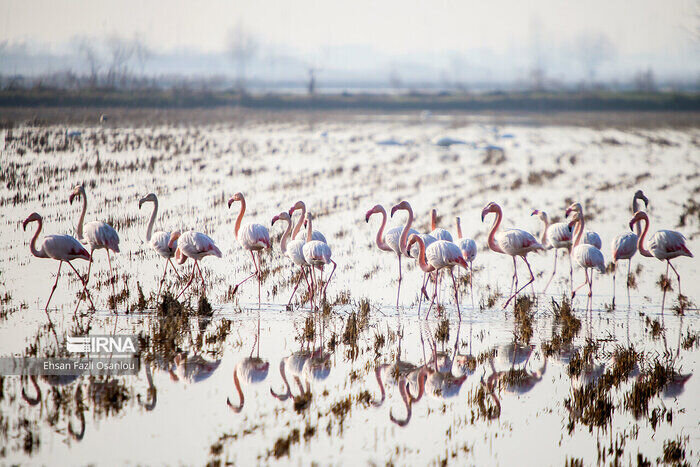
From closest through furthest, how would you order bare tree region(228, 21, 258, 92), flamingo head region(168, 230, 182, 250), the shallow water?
the shallow water, flamingo head region(168, 230, 182, 250), bare tree region(228, 21, 258, 92)

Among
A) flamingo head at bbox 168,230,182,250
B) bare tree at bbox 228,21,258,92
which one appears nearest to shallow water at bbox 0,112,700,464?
flamingo head at bbox 168,230,182,250

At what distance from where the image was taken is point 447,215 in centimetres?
1501

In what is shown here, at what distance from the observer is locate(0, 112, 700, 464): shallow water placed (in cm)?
478

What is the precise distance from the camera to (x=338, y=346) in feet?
22.8

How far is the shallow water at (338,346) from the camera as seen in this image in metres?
4.78

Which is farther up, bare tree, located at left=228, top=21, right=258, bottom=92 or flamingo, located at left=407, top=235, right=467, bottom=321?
bare tree, located at left=228, top=21, right=258, bottom=92

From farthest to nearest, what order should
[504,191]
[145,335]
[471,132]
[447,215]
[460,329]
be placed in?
1. [471,132]
2. [504,191]
3. [447,215]
4. [460,329]
5. [145,335]

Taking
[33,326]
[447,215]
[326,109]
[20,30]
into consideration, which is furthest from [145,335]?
[326,109]

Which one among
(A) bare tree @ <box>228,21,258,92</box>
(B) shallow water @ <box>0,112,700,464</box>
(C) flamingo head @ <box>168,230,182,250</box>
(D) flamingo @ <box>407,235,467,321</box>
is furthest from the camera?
(A) bare tree @ <box>228,21,258,92</box>

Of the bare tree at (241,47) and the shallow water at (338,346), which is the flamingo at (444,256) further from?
the bare tree at (241,47)

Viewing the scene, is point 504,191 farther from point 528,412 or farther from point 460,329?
point 528,412

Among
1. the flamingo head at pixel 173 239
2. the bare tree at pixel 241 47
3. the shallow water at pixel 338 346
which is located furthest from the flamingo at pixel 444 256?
the bare tree at pixel 241 47

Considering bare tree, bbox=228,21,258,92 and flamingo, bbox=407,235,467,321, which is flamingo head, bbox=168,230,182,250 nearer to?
flamingo, bbox=407,235,467,321

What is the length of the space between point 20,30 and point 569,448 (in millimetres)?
24953
